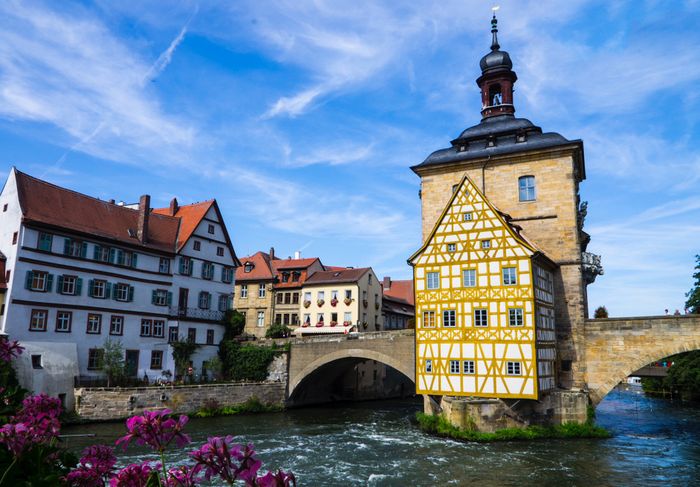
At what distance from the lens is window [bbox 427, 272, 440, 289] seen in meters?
27.5

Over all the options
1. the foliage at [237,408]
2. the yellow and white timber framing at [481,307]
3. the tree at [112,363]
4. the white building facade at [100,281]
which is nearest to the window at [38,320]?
the white building facade at [100,281]

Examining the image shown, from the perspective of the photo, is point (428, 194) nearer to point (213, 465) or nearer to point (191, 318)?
point (191, 318)

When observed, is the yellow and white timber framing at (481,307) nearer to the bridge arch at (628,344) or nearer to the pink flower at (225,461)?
the bridge arch at (628,344)

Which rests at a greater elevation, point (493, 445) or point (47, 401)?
point (47, 401)

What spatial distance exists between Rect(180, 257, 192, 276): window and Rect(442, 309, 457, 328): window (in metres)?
18.7

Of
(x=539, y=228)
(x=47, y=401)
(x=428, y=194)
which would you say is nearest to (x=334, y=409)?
(x=428, y=194)

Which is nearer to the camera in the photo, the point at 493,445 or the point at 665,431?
the point at 493,445

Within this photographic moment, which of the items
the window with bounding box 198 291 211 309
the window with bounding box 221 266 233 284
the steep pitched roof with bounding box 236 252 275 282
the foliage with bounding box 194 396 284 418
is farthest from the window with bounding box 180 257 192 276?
the steep pitched roof with bounding box 236 252 275 282

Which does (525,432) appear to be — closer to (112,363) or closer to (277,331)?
(112,363)

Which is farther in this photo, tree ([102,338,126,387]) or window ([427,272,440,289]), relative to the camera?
tree ([102,338,126,387])

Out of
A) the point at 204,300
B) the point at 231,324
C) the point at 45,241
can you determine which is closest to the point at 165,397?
the point at 204,300

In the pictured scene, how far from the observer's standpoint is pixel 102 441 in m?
21.4

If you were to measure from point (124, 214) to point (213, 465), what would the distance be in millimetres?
36190

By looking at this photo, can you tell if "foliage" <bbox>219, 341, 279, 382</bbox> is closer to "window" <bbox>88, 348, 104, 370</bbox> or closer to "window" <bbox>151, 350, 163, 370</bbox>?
"window" <bbox>151, 350, 163, 370</bbox>
